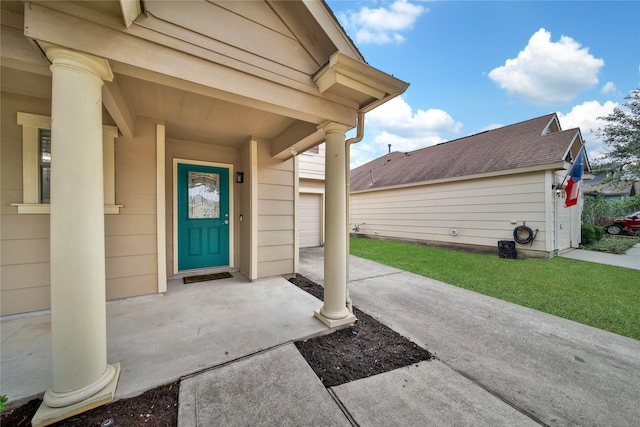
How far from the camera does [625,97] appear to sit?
390 inches

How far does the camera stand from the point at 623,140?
10117 millimetres

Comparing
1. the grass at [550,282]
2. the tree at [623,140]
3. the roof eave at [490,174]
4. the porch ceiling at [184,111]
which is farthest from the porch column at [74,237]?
the tree at [623,140]

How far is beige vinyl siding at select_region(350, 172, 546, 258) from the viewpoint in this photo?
6.04 meters

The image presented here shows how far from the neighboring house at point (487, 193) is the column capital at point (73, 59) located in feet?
26.1

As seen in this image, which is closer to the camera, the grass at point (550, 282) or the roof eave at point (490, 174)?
the grass at point (550, 282)

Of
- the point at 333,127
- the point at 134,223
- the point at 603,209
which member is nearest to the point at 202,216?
the point at 134,223

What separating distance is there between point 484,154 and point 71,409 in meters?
9.69

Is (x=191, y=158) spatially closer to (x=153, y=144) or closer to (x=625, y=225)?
(x=153, y=144)

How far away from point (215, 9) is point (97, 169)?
1.42 metres

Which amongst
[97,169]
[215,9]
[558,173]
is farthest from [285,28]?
[558,173]

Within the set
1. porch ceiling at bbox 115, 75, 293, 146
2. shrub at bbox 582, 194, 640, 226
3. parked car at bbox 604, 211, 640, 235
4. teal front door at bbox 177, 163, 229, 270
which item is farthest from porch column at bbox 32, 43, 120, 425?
parked car at bbox 604, 211, 640, 235

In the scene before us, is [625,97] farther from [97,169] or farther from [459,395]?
[97,169]

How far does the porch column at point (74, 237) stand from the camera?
1.34 metres

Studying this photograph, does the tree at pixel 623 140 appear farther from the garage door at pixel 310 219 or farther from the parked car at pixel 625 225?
the garage door at pixel 310 219
